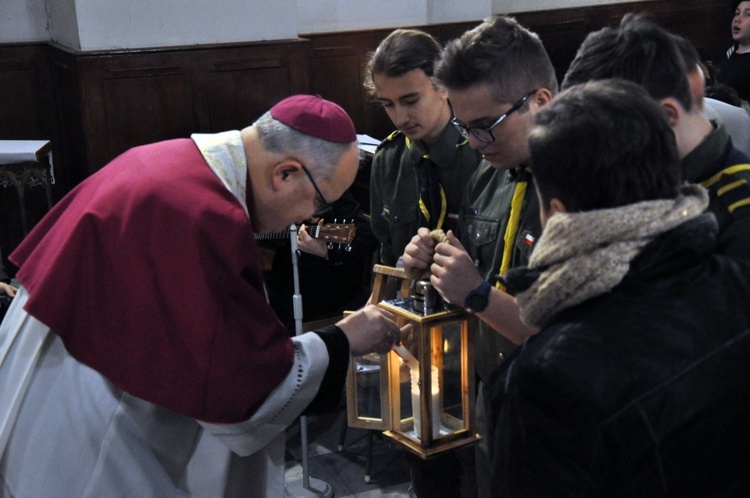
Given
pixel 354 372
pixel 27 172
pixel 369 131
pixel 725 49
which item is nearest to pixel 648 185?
pixel 354 372

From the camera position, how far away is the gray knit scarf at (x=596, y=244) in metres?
1.36

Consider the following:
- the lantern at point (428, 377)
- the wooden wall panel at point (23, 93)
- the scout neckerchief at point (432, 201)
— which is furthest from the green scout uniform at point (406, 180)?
the wooden wall panel at point (23, 93)

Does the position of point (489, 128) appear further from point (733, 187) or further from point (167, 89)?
point (167, 89)

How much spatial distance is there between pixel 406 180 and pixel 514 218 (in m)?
1.07

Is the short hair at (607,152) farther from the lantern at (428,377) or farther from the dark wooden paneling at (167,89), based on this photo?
the dark wooden paneling at (167,89)

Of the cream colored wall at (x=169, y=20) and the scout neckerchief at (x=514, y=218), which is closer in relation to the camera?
the scout neckerchief at (x=514, y=218)

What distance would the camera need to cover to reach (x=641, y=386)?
1.37 m

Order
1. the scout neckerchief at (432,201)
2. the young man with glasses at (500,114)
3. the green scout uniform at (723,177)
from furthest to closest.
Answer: the scout neckerchief at (432,201) < the young man with glasses at (500,114) < the green scout uniform at (723,177)

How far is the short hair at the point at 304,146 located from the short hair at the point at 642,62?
0.66 meters

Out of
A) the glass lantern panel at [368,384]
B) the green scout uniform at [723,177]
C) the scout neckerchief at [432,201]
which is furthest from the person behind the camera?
A: the scout neckerchief at [432,201]

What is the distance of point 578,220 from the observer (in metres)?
1.38

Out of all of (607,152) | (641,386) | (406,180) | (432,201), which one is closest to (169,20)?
(406,180)

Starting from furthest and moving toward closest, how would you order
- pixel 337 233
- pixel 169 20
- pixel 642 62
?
1. pixel 169 20
2. pixel 337 233
3. pixel 642 62

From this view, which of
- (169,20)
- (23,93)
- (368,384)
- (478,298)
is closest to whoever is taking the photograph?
(478,298)
